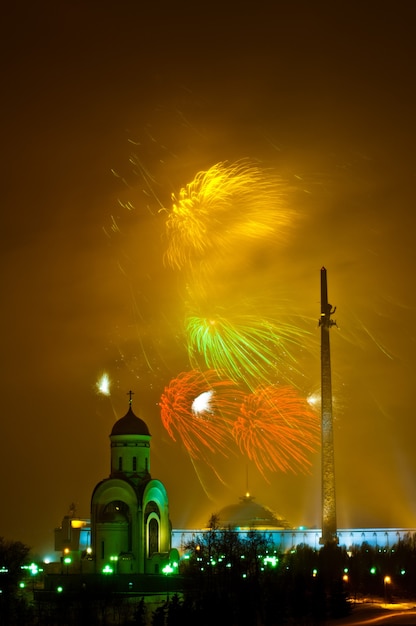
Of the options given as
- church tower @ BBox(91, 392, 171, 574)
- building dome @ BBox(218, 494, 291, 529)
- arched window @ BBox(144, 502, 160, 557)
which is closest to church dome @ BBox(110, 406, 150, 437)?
church tower @ BBox(91, 392, 171, 574)

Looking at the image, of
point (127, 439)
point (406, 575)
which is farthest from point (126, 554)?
point (406, 575)

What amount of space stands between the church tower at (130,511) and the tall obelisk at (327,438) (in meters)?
12.4

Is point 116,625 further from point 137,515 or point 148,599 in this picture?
point 137,515

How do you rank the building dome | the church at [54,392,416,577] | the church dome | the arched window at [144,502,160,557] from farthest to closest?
the building dome < the church dome < the arched window at [144,502,160,557] < the church at [54,392,416,577]

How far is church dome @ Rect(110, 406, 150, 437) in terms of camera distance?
3211 inches

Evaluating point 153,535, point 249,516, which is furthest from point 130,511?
point 249,516

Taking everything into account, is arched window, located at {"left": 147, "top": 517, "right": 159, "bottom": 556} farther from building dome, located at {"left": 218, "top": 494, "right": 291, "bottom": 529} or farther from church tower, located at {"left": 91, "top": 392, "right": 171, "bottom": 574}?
building dome, located at {"left": 218, "top": 494, "right": 291, "bottom": 529}

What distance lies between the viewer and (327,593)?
226 ft

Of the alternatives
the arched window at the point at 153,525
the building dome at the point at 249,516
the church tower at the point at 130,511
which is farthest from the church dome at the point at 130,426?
the building dome at the point at 249,516

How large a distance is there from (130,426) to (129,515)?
693 centimetres

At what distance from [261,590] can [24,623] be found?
45.3 feet

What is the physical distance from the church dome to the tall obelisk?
45.1 feet

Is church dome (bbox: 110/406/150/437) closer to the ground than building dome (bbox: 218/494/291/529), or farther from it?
farther from it

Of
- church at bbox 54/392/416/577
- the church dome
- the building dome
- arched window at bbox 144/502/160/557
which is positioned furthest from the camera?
the building dome
